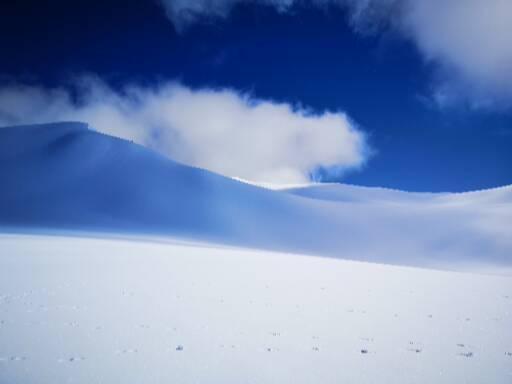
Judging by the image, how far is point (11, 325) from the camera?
239 inches

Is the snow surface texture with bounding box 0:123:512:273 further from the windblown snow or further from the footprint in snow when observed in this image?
the footprint in snow

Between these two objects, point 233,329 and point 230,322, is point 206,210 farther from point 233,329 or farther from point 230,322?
point 233,329

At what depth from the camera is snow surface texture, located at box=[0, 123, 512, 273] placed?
34.2 metres

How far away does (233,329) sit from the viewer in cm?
664

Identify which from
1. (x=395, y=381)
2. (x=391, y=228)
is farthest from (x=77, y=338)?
(x=391, y=228)

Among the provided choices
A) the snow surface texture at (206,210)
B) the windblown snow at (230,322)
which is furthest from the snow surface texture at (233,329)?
the snow surface texture at (206,210)

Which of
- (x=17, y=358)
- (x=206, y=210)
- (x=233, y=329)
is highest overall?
(x=206, y=210)

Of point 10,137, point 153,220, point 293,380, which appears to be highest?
point 10,137

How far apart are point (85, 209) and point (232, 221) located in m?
16.4

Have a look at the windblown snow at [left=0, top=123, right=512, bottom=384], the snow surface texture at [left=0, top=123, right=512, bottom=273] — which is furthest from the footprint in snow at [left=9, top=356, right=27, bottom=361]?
the snow surface texture at [left=0, top=123, right=512, bottom=273]

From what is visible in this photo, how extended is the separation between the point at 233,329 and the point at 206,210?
1404 inches

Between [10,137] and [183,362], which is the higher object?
[10,137]

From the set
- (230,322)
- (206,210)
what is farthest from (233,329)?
(206,210)

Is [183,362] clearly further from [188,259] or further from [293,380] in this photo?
[188,259]
